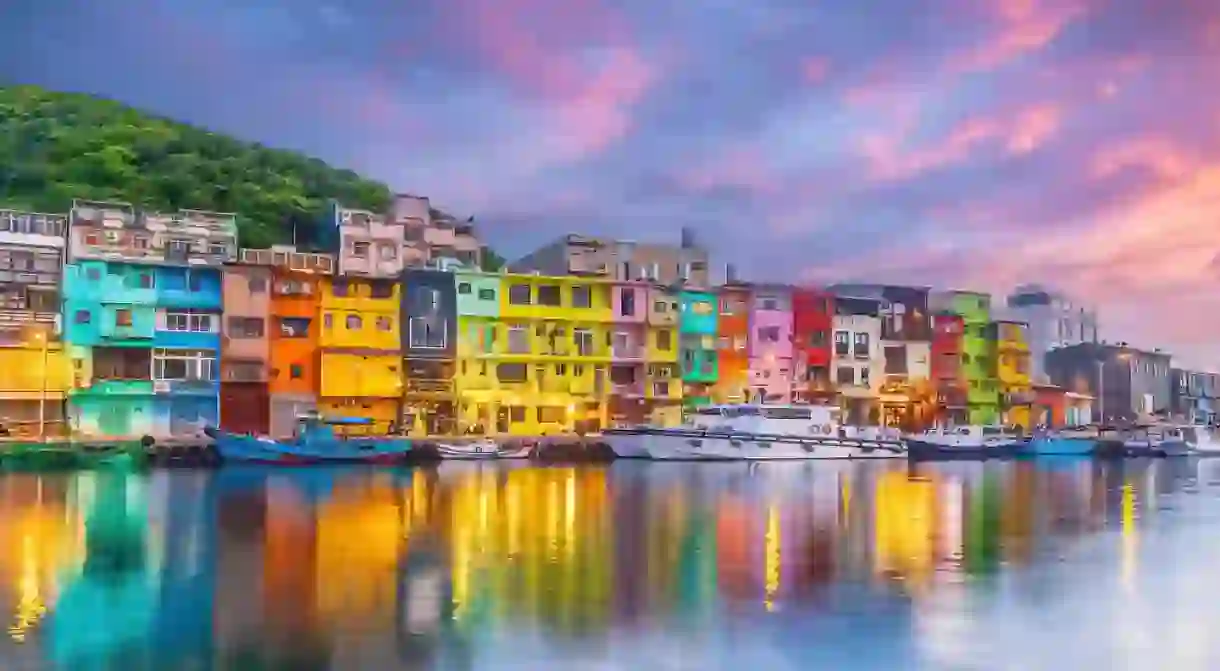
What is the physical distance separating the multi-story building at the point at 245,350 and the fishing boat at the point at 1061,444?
19811 mm

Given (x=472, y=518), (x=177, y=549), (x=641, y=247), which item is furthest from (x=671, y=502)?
(x=641, y=247)

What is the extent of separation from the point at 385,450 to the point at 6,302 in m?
8.73

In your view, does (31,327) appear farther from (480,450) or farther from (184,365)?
(480,450)

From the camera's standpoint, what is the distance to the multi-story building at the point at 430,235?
33375 mm

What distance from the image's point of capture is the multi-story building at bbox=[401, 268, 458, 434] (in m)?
29.6

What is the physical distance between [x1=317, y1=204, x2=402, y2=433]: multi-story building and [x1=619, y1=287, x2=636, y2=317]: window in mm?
5915

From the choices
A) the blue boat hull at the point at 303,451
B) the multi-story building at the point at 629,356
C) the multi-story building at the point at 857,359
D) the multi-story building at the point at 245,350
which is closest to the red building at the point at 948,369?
the multi-story building at the point at 857,359

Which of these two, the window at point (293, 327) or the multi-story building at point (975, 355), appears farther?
the multi-story building at point (975, 355)

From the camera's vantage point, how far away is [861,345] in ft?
122

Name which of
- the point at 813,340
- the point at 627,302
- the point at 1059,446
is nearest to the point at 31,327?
the point at 627,302

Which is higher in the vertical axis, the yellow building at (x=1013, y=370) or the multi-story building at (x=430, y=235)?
the multi-story building at (x=430, y=235)

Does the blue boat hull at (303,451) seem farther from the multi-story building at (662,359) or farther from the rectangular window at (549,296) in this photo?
the multi-story building at (662,359)

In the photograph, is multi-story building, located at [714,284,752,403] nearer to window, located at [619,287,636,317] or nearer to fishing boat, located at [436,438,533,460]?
window, located at [619,287,636,317]

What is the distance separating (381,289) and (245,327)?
3.29 metres
